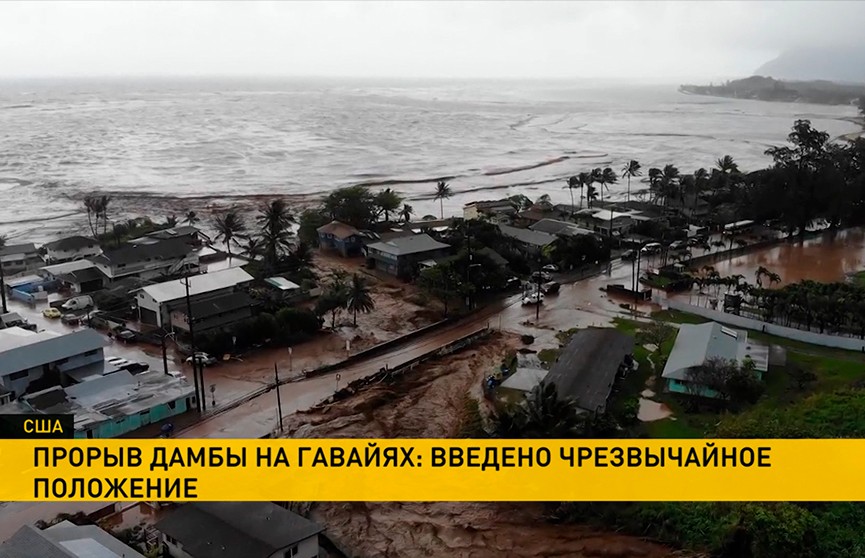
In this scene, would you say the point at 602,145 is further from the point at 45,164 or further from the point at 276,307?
the point at 276,307

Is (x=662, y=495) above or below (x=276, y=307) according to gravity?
above

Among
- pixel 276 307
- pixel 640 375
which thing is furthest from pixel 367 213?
pixel 640 375

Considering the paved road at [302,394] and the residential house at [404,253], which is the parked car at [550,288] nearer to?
the paved road at [302,394]

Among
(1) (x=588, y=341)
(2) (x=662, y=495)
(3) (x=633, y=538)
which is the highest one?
(2) (x=662, y=495)

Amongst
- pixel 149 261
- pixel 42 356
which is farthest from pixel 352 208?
pixel 42 356

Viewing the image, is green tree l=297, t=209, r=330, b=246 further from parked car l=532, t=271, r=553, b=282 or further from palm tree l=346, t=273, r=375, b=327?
palm tree l=346, t=273, r=375, b=327

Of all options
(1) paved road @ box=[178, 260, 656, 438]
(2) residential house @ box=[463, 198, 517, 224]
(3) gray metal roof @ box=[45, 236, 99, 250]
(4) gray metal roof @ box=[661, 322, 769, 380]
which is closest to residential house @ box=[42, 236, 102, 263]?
(3) gray metal roof @ box=[45, 236, 99, 250]
